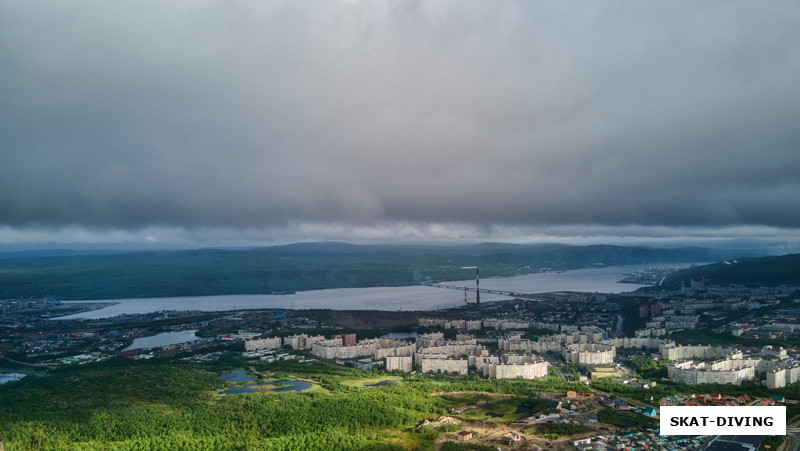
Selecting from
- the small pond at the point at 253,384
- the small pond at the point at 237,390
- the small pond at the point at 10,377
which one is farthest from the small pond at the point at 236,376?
the small pond at the point at 10,377

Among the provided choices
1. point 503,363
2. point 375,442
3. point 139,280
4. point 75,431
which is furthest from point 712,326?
point 139,280

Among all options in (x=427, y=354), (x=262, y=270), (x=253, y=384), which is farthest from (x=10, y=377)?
(x=262, y=270)

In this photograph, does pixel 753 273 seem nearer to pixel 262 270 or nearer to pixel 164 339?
pixel 164 339

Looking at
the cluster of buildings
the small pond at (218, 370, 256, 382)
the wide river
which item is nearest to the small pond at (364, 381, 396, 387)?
the cluster of buildings

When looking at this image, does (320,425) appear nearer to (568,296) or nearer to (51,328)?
(51,328)

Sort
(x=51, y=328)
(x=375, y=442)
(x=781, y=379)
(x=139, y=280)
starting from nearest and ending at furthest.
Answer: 1. (x=375, y=442)
2. (x=781, y=379)
3. (x=51, y=328)
4. (x=139, y=280)

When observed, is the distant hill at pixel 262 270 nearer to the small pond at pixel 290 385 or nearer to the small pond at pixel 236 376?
the small pond at pixel 236 376
